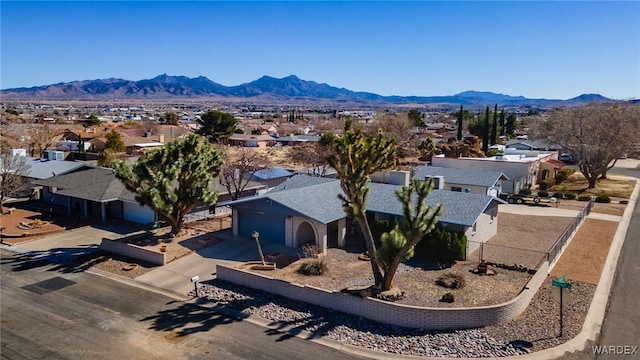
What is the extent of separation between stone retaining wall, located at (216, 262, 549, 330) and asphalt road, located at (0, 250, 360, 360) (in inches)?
104

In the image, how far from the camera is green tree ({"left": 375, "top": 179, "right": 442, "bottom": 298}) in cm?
1806

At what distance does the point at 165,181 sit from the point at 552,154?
50.7 m

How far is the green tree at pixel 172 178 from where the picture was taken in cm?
2677

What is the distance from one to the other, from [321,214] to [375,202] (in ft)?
13.2

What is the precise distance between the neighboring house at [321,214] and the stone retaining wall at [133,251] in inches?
228

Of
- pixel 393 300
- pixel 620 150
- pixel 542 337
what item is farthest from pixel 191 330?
pixel 620 150

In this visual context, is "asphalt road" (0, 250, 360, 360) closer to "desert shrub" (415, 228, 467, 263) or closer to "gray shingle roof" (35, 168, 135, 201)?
"desert shrub" (415, 228, 467, 263)

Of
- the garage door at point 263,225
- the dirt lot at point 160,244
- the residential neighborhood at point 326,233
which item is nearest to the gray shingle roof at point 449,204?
the residential neighborhood at point 326,233

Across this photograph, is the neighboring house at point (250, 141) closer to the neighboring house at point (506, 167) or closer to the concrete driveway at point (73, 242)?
the neighboring house at point (506, 167)

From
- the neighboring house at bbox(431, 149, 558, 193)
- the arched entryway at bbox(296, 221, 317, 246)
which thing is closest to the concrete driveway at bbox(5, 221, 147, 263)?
the arched entryway at bbox(296, 221, 317, 246)

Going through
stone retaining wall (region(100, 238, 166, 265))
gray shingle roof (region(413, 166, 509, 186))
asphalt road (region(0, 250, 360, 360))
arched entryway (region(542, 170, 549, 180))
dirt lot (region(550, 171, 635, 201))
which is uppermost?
gray shingle roof (region(413, 166, 509, 186))

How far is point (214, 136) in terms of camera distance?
84.1m

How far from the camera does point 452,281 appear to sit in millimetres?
21062

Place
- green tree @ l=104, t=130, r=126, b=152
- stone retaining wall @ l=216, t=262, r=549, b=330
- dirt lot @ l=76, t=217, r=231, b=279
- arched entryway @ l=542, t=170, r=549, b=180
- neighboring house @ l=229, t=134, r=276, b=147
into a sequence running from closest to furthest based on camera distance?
stone retaining wall @ l=216, t=262, r=549, b=330
dirt lot @ l=76, t=217, r=231, b=279
arched entryway @ l=542, t=170, r=549, b=180
green tree @ l=104, t=130, r=126, b=152
neighboring house @ l=229, t=134, r=276, b=147
